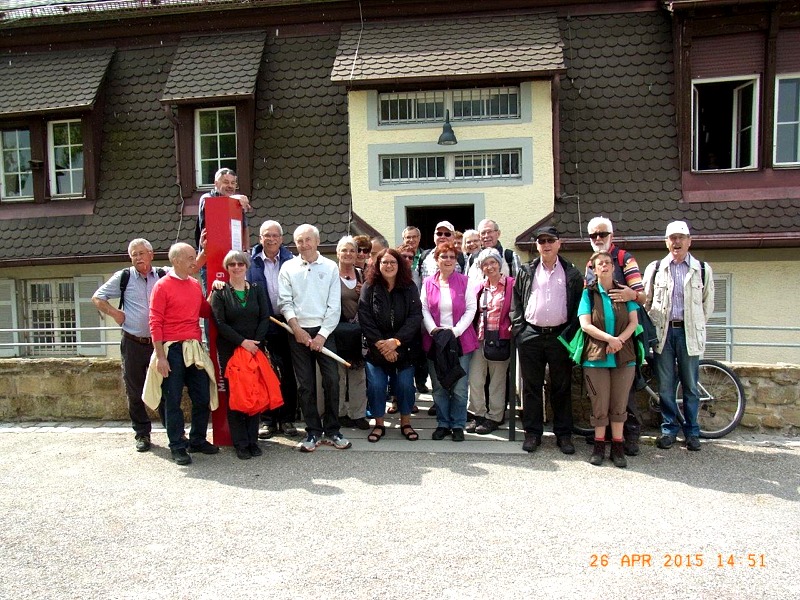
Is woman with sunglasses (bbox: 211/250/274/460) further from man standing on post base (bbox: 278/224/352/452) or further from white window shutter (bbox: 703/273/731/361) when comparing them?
white window shutter (bbox: 703/273/731/361)

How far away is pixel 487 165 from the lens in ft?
32.2

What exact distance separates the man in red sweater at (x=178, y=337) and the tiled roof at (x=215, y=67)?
17.4 ft

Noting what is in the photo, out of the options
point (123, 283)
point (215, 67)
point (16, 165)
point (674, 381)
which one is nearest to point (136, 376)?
point (123, 283)

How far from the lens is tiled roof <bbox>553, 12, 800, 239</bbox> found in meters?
9.20

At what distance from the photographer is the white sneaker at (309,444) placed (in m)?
5.53

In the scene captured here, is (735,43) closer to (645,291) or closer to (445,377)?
(645,291)

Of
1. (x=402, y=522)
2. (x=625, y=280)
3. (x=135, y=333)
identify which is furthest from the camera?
(x=135, y=333)

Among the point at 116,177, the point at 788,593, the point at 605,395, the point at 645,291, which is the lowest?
the point at 788,593

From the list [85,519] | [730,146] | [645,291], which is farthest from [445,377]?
[730,146]

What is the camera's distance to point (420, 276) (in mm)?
6918

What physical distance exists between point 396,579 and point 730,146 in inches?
359

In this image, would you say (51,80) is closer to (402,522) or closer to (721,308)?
(402,522)

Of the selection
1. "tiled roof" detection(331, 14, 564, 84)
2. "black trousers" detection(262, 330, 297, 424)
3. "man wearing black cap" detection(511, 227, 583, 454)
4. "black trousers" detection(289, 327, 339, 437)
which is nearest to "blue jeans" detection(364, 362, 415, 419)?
"black trousers" detection(289, 327, 339, 437)

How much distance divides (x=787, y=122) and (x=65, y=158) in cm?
1175
